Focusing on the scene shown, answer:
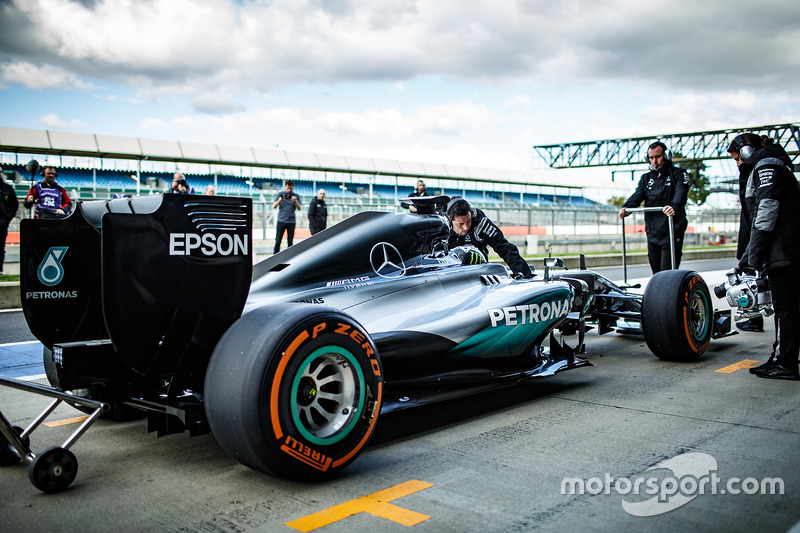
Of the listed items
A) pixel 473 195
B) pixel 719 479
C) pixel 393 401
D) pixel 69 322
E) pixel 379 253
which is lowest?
pixel 719 479

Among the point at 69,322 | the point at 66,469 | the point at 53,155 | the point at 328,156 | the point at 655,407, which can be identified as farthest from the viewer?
the point at 328,156

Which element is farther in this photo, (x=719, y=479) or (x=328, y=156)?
(x=328, y=156)

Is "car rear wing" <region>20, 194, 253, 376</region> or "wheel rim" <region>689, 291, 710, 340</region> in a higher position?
"car rear wing" <region>20, 194, 253, 376</region>

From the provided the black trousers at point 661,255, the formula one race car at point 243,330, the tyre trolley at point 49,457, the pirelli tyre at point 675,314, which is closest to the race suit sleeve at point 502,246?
the pirelli tyre at point 675,314

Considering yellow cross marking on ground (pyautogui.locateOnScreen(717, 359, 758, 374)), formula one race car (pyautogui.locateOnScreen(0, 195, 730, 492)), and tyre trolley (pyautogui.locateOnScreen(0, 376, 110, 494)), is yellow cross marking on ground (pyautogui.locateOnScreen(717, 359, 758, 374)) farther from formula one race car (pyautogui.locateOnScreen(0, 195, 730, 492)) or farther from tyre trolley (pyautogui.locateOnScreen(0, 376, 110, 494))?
tyre trolley (pyautogui.locateOnScreen(0, 376, 110, 494))

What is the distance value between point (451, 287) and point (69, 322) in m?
2.42

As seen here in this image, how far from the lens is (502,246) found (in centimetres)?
636

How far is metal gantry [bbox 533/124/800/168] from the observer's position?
1603 inches

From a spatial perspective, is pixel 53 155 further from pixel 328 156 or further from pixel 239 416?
pixel 239 416

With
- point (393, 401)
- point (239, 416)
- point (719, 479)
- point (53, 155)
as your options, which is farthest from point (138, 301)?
point (53, 155)

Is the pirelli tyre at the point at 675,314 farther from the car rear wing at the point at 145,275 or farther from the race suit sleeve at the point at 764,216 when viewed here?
the car rear wing at the point at 145,275

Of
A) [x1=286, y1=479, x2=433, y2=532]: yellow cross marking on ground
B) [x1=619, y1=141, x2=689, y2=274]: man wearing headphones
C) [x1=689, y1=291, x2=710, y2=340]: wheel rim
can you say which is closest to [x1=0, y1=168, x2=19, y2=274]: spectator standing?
[x1=619, y1=141, x2=689, y2=274]: man wearing headphones

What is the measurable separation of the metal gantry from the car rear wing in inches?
1588

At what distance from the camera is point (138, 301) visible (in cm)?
332
